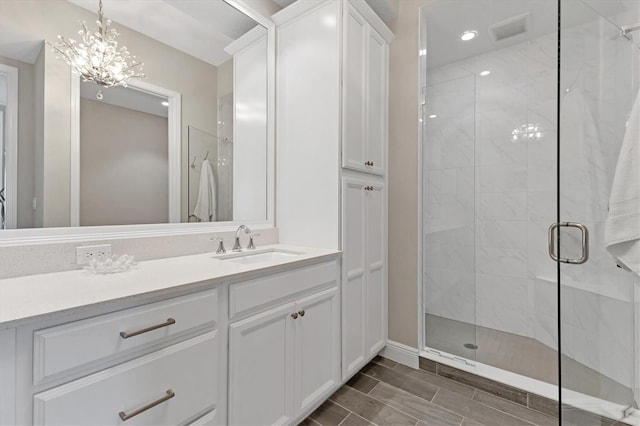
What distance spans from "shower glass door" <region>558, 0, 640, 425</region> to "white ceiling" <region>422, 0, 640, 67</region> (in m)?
0.07

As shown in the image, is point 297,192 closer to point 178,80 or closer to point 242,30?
point 178,80

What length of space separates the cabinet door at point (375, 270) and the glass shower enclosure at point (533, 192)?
33cm

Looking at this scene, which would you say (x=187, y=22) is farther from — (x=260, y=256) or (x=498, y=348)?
(x=498, y=348)

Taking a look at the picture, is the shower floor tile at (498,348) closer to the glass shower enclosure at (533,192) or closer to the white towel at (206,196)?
the glass shower enclosure at (533,192)

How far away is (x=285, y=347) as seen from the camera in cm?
135

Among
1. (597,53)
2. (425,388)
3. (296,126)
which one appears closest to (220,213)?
(296,126)

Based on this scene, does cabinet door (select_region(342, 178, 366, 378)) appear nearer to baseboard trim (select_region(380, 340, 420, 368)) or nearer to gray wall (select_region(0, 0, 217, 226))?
baseboard trim (select_region(380, 340, 420, 368))

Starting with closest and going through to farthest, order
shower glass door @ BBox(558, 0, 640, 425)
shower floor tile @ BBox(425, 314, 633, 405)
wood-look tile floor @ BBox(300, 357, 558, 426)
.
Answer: shower glass door @ BBox(558, 0, 640, 425), wood-look tile floor @ BBox(300, 357, 558, 426), shower floor tile @ BBox(425, 314, 633, 405)

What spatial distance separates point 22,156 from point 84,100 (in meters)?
0.35

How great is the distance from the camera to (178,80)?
1609mm

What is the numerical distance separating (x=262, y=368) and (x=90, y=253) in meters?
0.92

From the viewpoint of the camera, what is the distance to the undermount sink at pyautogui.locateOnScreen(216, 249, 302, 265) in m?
1.64

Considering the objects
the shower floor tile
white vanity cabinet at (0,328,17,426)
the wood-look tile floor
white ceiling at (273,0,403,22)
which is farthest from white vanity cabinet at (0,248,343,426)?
white ceiling at (273,0,403,22)

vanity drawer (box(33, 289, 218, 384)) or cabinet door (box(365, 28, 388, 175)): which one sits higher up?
cabinet door (box(365, 28, 388, 175))
